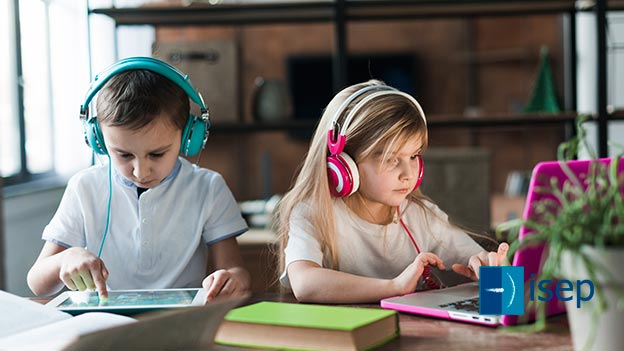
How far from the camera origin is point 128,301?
1.12m

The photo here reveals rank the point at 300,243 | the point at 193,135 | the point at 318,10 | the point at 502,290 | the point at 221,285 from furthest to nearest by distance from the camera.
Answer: the point at 318,10
the point at 193,135
the point at 300,243
the point at 221,285
the point at 502,290

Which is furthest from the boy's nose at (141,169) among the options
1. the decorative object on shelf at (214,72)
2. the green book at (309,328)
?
the decorative object on shelf at (214,72)

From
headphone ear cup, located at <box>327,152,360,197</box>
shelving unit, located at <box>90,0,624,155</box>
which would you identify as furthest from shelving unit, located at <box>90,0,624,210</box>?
headphone ear cup, located at <box>327,152,360,197</box>

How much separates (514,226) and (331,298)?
48cm

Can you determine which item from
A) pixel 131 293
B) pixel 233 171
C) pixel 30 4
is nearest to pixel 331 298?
pixel 131 293

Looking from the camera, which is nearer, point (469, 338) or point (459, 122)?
point (469, 338)

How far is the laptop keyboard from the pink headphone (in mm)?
338

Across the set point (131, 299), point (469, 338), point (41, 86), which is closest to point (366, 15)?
point (131, 299)

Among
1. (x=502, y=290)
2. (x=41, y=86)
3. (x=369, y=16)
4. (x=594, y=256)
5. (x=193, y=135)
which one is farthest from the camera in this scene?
(x=41, y=86)

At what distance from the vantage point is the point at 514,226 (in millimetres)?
776

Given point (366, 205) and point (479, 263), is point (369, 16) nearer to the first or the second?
point (366, 205)

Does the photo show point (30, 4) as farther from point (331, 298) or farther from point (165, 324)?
point (165, 324)

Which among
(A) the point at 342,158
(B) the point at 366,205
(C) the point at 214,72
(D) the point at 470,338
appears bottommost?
(D) the point at 470,338

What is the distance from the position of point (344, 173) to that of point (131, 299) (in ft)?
1.43
